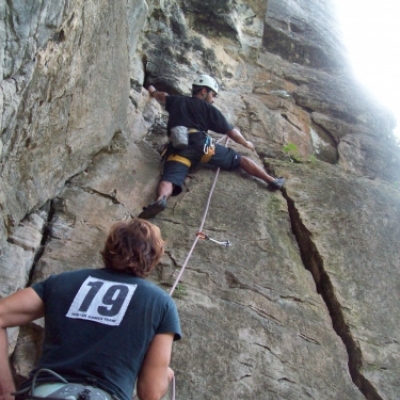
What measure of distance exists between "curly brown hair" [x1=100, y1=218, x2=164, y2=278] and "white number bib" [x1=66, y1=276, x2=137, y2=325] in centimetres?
12

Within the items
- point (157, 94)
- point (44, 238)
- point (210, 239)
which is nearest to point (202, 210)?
point (210, 239)

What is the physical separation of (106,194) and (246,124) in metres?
3.52

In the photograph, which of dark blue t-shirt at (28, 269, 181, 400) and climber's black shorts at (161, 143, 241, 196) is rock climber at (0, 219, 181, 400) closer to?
dark blue t-shirt at (28, 269, 181, 400)

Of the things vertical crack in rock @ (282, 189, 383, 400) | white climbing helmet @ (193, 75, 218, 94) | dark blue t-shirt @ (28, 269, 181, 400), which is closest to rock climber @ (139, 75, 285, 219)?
white climbing helmet @ (193, 75, 218, 94)

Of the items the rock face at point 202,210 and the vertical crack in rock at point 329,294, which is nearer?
the rock face at point 202,210

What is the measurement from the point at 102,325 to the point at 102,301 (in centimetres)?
14

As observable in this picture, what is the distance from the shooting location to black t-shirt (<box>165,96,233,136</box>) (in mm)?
7355

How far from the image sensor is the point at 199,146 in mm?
6953

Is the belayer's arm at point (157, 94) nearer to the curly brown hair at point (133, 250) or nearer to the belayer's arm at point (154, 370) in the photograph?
the curly brown hair at point (133, 250)

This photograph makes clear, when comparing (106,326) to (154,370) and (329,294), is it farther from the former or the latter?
(329,294)

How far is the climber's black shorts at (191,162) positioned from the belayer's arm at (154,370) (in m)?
3.90

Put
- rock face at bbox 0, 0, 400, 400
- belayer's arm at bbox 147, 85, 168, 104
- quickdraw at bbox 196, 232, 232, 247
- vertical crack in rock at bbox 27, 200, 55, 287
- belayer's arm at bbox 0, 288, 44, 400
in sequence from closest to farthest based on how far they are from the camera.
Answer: belayer's arm at bbox 0, 288, 44, 400 < rock face at bbox 0, 0, 400, 400 < vertical crack in rock at bbox 27, 200, 55, 287 < quickdraw at bbox 196, 232, 232, 247 < belayer's arm at bbox 147, 85, 168, 104

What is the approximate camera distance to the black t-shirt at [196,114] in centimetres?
736

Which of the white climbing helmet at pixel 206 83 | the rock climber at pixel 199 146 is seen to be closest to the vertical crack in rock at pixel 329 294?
the rock climber at pixel 199 146
